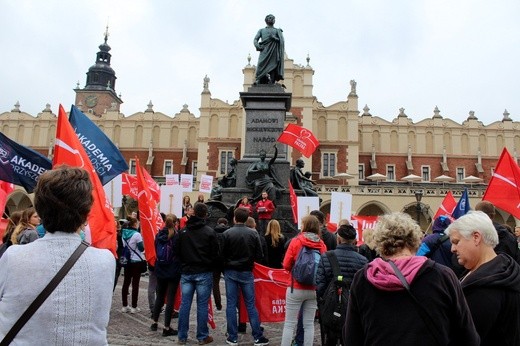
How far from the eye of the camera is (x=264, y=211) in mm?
9180

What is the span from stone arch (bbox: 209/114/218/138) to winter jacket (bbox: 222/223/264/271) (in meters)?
36.5

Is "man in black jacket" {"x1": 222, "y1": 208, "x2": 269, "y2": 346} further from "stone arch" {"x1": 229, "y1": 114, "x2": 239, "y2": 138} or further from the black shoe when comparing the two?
"stone arch" {"x1": 229, "y1": 114, "x2": 239, "y2": 138}

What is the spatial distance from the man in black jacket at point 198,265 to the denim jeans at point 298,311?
1.14 metres

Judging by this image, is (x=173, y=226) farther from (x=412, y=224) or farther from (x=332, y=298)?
(x=412, y=224)

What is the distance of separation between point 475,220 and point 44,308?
228cm

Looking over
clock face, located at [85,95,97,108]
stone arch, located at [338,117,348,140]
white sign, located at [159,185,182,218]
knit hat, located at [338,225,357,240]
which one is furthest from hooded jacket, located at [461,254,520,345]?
clock face, located at [85,95,97,108]

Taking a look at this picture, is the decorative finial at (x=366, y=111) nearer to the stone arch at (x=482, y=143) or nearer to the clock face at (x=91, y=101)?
the stone arch at (x=482, y=143)

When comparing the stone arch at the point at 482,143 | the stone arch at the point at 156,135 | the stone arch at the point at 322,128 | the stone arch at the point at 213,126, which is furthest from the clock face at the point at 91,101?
the stone arch at the point at 482,143

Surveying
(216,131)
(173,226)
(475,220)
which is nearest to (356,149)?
(216,131)

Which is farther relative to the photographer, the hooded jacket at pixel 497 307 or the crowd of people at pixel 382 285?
the hooded jacket at pixel 497 307

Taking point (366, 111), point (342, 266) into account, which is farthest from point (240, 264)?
point (366, 111)

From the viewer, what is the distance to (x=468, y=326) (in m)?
2.19

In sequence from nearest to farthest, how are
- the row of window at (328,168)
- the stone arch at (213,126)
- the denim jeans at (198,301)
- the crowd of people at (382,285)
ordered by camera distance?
the crowd of people at (382,285) < the denim jeans at (198,301) < the row of window at (328,168) < the stone arch at (213,126)

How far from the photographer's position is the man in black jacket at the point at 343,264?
434 centimetres
